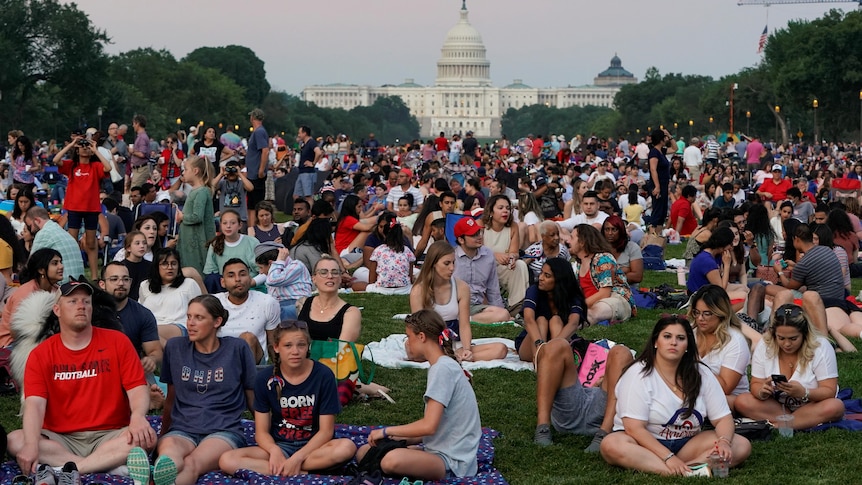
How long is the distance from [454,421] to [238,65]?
→ 102352mm

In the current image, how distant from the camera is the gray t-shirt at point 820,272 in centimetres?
1084

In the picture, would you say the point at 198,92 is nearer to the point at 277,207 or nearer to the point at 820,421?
the point at 277,207

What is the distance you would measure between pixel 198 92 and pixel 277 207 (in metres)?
57.9

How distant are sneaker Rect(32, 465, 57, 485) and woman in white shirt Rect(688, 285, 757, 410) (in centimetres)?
399

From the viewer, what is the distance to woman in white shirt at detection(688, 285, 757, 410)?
794 cm

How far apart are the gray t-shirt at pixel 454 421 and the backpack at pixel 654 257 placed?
9.80 metres

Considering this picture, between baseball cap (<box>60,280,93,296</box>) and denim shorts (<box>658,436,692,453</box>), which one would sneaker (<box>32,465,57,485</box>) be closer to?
baseball cap (<box>60,280,93,296</box>)

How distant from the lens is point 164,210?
16.3m

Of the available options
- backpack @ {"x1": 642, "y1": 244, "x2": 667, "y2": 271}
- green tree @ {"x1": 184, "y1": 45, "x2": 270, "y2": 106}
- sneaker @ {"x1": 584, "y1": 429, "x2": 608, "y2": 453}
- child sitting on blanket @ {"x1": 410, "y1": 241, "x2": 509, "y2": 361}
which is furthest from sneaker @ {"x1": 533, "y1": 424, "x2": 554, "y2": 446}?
green tree @ {"x1": 184, "y1": 45, "x2": 270, "y2": 106}

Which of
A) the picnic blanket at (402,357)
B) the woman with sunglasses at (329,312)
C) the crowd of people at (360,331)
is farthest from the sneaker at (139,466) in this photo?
the picnic blanket at (402,357)

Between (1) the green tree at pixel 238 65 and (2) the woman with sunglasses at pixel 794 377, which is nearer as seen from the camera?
(2) the woman with sunglasses at pixel 794 377

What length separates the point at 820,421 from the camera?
799 cm

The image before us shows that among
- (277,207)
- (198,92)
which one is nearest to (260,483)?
(277,207)

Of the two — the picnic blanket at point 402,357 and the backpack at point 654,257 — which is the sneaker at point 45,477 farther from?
the backpack at point 654,257
